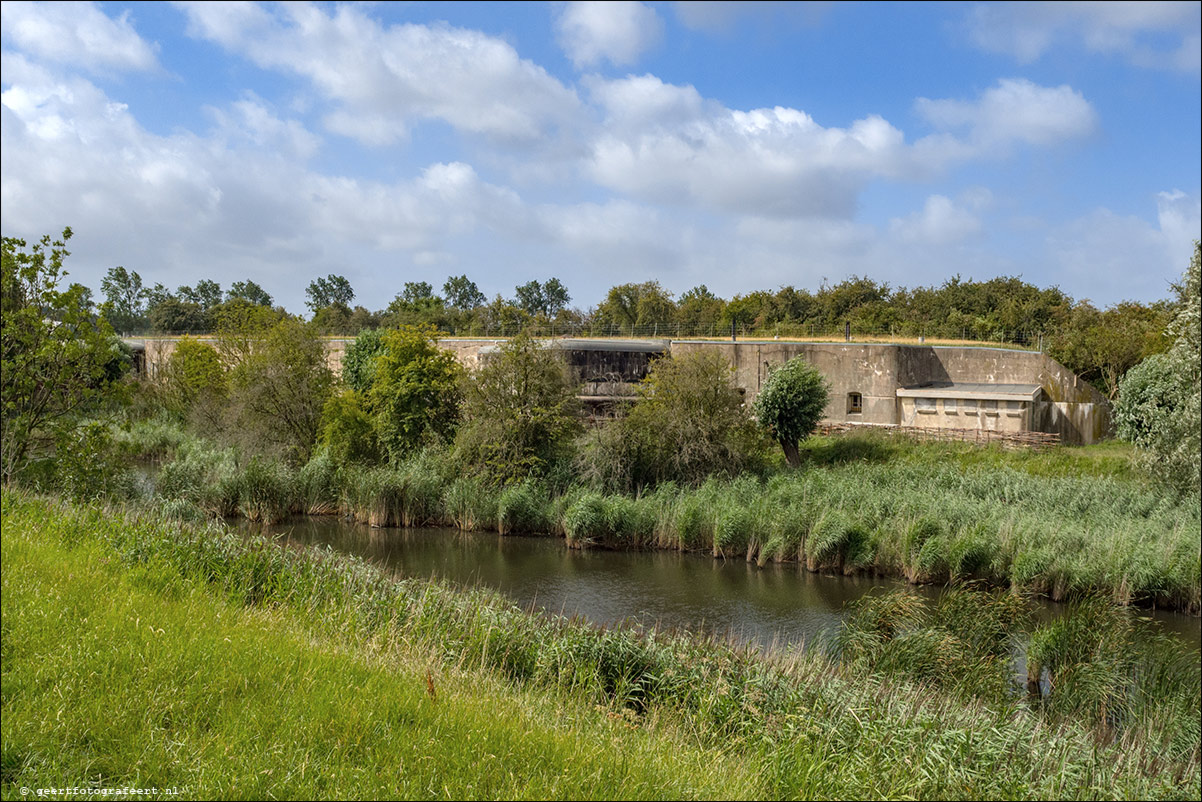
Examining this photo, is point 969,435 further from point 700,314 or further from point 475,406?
point 700,314

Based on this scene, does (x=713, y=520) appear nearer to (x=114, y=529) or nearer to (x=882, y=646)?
(x=882, y=646)

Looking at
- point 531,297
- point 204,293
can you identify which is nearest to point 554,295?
point 531,297

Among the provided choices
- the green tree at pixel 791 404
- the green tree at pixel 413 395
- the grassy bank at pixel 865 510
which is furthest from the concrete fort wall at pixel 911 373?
the green tree at pixel 413 395

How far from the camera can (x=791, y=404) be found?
74.9 ft

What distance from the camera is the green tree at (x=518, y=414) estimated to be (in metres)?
21.7

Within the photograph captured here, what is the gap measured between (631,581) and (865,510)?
212 inches

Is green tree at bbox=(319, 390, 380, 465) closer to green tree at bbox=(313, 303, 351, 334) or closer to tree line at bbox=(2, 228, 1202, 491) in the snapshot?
tree line at bbox=(2, 228, 1202, 491)

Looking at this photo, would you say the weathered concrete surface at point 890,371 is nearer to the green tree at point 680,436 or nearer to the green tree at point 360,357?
the green tree at point 680,436

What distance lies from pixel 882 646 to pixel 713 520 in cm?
878

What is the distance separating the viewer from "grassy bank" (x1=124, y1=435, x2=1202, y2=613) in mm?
14758

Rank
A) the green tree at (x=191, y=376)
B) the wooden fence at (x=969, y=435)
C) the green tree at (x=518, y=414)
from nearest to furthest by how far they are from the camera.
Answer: the green tree at (x=518, y=414) < the wooden fence at (x=969, y=435) < the green tree at (x=191, y=376)

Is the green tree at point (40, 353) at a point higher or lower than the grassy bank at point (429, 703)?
higher

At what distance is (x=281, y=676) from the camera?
5.55 meters

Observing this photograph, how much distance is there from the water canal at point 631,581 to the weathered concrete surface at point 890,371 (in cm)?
867
